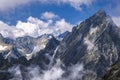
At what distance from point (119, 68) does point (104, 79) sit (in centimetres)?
840

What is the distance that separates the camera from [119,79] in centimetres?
14750

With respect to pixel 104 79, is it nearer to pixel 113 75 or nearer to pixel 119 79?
pixel 113 75

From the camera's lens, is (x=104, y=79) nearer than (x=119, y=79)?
No

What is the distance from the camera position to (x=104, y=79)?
544 ft

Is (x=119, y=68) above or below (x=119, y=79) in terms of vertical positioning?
above

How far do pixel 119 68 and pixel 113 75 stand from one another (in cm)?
875

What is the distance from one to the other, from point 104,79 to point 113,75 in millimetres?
8235

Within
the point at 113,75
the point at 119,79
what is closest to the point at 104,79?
the point at 113,75

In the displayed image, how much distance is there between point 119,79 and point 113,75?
1104cm

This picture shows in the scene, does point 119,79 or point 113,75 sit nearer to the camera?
point 119,79

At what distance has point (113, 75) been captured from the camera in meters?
158

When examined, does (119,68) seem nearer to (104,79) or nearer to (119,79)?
(104,79)

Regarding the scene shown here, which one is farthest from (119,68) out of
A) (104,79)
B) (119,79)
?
(119,79)
